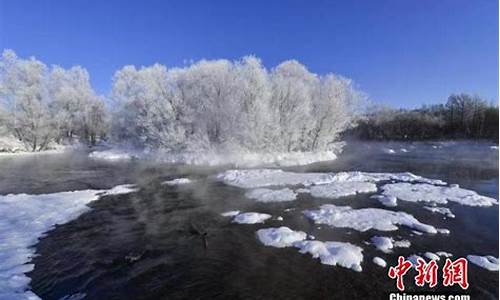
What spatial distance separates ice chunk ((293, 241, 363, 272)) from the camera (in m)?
7.71

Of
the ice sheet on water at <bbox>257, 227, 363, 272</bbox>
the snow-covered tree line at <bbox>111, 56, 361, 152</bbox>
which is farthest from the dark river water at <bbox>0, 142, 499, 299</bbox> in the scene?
the snow-covered tree line at <bbox>111, 56, 361, 152</bbox>

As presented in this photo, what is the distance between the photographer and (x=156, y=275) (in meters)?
7.30

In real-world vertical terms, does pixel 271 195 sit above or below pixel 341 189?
below

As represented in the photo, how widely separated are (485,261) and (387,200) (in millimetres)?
5809

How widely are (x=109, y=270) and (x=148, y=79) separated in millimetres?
44958

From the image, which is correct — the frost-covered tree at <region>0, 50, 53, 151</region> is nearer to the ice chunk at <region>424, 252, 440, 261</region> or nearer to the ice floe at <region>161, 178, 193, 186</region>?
the ice floe at <region>161, 178, 193, 186</region>

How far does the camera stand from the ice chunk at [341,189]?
1507 centimetres

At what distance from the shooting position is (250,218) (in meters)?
11.4

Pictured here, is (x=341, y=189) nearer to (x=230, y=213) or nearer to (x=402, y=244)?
(x=230, y=213)

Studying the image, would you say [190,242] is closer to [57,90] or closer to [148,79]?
[148,79]

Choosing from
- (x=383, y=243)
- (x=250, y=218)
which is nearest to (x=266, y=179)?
(x=250, y=218)

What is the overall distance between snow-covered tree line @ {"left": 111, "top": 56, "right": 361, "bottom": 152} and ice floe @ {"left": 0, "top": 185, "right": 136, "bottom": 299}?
17.1 metres

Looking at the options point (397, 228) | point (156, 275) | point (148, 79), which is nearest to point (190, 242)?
point (156, 275)

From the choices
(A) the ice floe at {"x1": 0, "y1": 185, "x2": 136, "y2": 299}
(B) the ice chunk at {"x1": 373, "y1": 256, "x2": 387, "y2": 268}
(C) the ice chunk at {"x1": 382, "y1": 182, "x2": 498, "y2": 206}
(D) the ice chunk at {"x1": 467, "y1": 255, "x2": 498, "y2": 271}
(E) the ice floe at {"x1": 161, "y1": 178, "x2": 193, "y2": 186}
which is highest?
(C) the ice chunk at {"x1": 382, "y1": 182, "x2": 498, "y2": 206}
